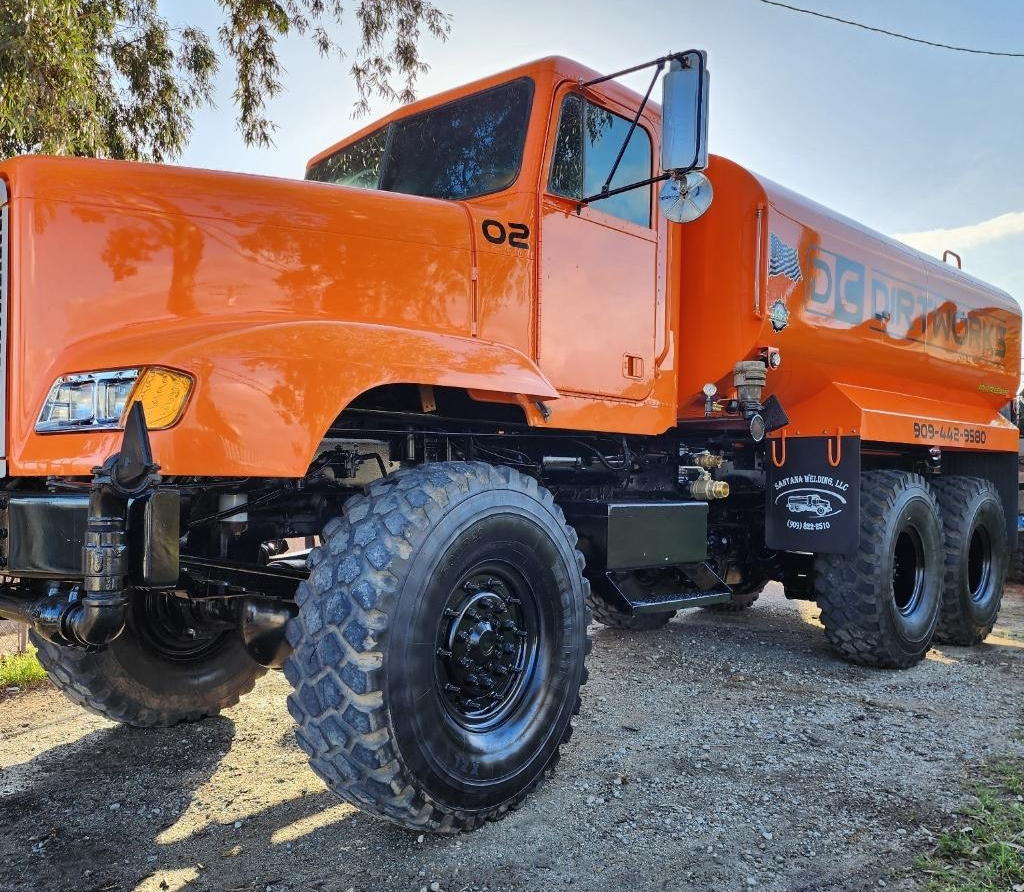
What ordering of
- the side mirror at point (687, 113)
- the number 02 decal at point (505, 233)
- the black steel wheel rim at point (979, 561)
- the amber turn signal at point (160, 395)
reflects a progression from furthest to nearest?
the black steel wheel rim at point (979, 561) < the number 02 decal at point (505, 233) < the side mirror at point (687, 113) < the amber turn signal at point (160, 395)

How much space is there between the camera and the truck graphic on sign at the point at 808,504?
16.5 ft

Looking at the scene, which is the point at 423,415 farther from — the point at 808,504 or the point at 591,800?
the point at 808,504

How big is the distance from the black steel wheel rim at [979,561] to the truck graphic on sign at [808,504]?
2.41 metres

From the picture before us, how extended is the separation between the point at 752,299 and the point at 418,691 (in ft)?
9.53

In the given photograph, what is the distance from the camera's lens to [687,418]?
4.75 m

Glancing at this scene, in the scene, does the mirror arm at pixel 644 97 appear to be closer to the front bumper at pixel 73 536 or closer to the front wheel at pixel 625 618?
the front bumper at pixel 73 536

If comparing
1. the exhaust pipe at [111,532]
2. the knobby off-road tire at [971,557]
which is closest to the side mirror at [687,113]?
the exhaust pipe at [111,532]

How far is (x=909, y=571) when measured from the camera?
5797 millimetres

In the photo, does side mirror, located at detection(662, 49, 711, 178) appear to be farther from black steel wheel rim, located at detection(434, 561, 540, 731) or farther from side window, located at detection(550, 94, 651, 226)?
black steel wheel rim, located at detection(434, 561, 540, 731)

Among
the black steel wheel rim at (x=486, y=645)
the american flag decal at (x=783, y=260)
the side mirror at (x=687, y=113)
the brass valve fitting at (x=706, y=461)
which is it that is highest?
the side mirror at (x=687, y=113)

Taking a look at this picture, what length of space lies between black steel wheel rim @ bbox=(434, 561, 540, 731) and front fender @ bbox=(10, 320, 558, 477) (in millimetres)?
767

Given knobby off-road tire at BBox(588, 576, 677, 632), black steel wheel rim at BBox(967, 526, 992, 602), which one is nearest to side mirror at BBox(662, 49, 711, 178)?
knobby off-road tire at BBox(588, 576, 677, 632)

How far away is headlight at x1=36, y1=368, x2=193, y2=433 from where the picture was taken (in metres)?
2.33

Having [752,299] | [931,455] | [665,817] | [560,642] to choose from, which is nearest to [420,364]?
[560,642]
